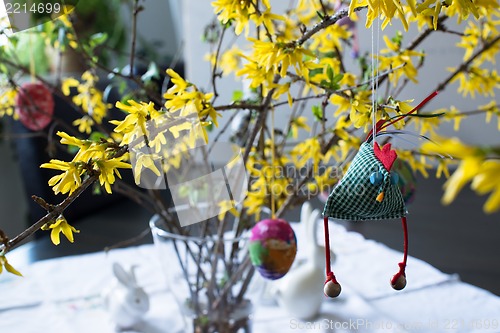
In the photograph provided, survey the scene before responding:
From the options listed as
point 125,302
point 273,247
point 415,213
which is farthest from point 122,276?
point 415,213

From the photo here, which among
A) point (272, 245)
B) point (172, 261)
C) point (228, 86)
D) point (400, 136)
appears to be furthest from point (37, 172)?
point (400, 136)

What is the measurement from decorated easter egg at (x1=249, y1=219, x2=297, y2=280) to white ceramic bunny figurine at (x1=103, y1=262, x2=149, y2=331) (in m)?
0.23

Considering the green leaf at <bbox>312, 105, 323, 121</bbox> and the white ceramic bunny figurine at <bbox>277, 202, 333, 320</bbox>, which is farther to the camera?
the white ceramic bunny figurine at <bbox>277, 202, 333, 320</bbox>

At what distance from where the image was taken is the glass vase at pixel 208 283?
0.59 metres

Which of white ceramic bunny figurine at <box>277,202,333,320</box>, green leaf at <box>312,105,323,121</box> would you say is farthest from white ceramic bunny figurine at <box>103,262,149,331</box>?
green leaf at <box>312,105,323,121</box>

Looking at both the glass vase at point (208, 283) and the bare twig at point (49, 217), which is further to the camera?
the glass vase at point (208, 283)

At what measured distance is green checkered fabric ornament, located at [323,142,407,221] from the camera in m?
0.33

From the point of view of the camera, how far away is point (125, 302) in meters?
0.67

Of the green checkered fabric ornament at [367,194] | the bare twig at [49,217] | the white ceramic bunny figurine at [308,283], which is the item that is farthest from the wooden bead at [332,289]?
the white ceramic bunny figurine at [308,283]

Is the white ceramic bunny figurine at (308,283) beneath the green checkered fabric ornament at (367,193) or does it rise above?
beneath

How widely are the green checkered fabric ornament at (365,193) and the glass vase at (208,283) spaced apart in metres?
0.26

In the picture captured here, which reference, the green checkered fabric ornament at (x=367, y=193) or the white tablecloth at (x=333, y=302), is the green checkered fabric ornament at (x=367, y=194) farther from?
the white tablecloth at (x=333, y=302)

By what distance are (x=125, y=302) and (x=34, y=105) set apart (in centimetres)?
27

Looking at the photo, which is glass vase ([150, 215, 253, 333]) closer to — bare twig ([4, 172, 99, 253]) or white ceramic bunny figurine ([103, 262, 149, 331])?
white ceramic bunny figurine ([103, 262, 149, 331])
